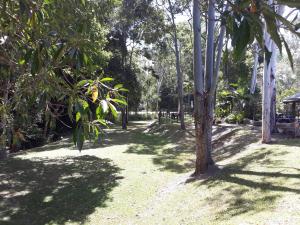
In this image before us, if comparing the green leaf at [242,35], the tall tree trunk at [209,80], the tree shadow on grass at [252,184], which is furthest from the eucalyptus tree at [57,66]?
the tall tree trunk at [209,80]

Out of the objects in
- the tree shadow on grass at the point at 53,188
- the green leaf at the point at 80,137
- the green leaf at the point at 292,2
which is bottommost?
the tree shadow on grass at the point at 53,188

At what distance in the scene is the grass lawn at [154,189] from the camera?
668 cm

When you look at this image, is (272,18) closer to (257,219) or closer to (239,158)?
(257,219)

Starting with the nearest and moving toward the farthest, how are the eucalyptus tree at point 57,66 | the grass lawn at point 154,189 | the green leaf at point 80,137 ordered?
the green leaf at point 80,137 → the eucalyptus tree at point 57,66 → the grass lawn at point 154,189

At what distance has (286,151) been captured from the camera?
34.4 ft

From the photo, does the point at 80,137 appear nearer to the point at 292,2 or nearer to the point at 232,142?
the point at 292,2

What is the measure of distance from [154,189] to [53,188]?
2.95 m

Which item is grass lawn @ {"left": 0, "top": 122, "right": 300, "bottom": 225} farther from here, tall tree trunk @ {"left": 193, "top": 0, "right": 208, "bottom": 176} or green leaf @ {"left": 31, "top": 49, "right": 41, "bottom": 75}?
green leaf @ {"left": 31, "top": 49, "right": 41, "bottom": 75}

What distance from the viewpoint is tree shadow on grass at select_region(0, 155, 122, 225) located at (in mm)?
7938

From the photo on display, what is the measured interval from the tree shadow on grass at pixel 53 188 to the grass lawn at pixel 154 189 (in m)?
0.02

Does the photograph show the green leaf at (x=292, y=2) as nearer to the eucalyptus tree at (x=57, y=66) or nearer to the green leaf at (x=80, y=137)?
the eucalyptus tree at (x=57, y=66)

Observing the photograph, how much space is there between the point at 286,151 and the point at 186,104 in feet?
124

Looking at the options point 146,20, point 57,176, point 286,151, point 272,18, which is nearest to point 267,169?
point 286,151

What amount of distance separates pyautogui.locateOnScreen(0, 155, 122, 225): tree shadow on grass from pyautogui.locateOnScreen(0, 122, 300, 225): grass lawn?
0.02m
